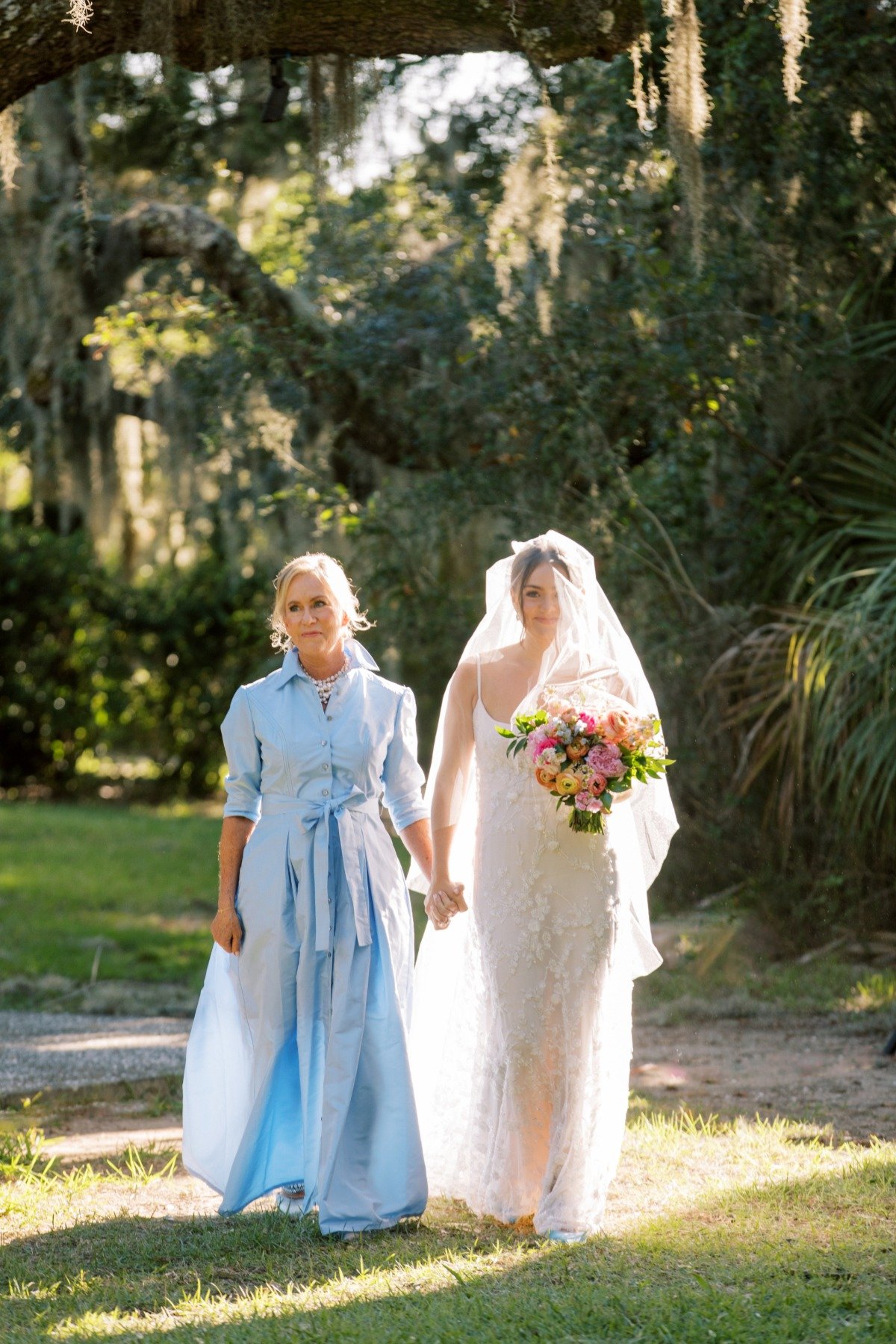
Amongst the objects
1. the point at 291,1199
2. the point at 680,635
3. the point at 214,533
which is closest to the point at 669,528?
the point at 680,635

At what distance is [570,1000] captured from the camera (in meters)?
4.07

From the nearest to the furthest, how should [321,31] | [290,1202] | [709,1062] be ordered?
[290,1202] < [321,31] < [709,1062]

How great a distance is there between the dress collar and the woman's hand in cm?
65

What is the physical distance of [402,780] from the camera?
14.1 feet

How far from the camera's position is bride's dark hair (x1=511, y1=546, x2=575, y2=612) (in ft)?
13.9

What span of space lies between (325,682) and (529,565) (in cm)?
67

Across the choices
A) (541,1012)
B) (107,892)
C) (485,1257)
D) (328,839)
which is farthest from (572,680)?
(107,892)

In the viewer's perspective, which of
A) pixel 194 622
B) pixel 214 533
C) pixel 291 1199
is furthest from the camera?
pixel 194 622

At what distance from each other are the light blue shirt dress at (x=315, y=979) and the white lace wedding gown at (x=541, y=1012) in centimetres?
23

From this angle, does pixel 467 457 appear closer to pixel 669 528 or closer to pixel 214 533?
pixel 669 528

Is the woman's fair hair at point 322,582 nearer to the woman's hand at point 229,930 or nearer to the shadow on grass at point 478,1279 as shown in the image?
the woman's hand at point 229,930

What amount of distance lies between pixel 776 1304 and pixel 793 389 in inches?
226

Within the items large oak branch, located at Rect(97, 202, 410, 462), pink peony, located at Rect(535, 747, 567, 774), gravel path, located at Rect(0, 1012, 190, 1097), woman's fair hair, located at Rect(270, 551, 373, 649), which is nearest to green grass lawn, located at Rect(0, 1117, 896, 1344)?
pink peony, located at Rect(535, 747, 567, 774)

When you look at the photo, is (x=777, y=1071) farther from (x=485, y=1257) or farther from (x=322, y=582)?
(x=322, y=582)
